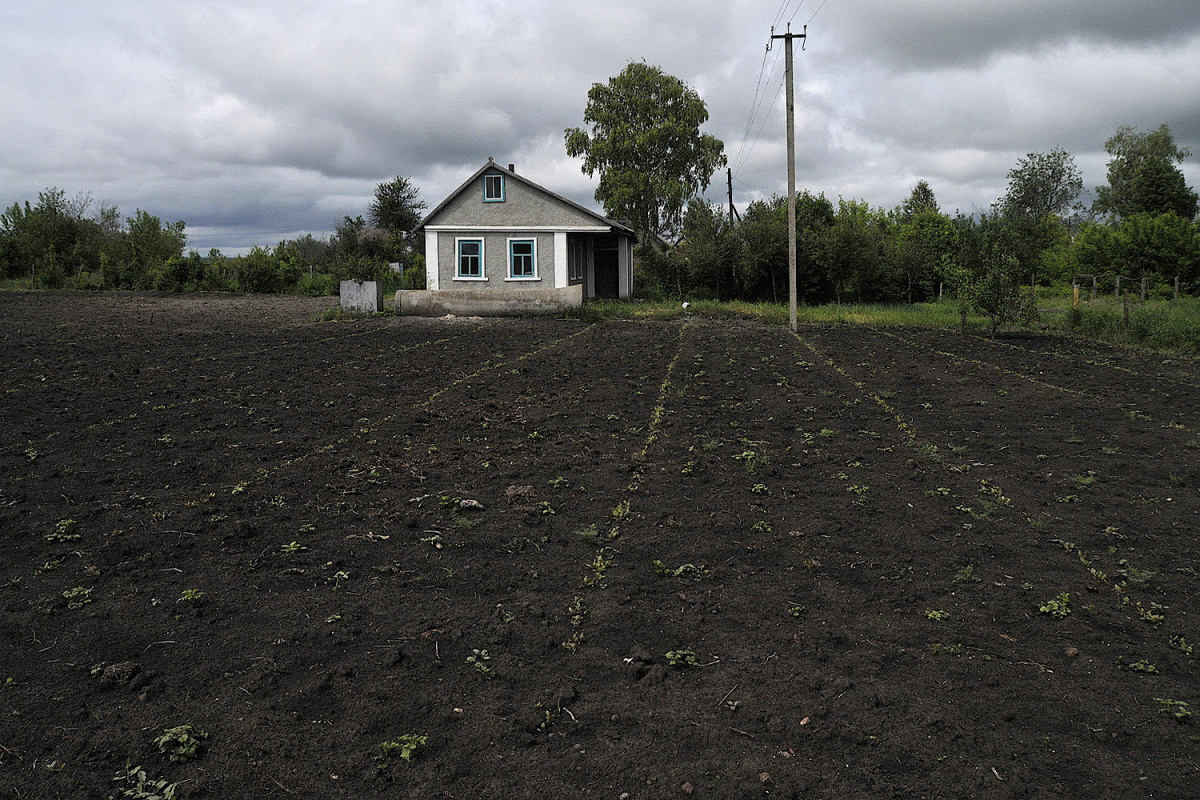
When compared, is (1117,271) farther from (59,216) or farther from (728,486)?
(59,216)

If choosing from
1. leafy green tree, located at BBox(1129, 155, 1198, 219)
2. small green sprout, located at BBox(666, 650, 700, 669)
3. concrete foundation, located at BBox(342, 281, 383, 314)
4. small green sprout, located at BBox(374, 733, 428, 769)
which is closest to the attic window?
concrete foundation, located at BBox(342, 281, 383, 314)

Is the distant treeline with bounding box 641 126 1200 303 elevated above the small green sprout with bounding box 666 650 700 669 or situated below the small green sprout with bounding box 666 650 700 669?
above

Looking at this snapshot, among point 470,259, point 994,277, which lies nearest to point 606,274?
point 470,259

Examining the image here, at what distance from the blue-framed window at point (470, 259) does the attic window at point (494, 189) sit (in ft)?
4.79

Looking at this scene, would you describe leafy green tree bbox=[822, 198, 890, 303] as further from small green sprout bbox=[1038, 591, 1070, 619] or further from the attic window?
small green sprout bbox=[1038, 591, 1070, 619]

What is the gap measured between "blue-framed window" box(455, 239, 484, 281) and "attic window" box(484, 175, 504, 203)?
1.46 metres

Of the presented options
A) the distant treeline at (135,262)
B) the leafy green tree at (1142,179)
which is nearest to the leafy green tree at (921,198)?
the leafy green tree at (1142,179)

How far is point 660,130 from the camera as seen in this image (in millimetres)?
33969

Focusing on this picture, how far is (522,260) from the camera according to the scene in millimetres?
26078

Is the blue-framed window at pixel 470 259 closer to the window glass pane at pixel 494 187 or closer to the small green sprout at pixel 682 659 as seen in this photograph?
the window glass pane at pixel 494 187

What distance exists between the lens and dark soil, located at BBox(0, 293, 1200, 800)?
2842mm

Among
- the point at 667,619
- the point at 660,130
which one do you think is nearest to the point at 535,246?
the point at 660,130

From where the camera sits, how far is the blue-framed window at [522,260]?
2592 centimetres

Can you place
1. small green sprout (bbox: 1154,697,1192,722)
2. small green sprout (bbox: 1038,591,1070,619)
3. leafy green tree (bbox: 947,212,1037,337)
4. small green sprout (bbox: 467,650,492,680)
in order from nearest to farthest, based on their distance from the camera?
1. small green sprout (bbox: 1154,697,1192,722)
2. small green sprout (bbox: 467,650,492,680)
3. small green sprout (bbox: 1038,591,1070,619)
4. leafy green tree (bbox: 947,212,1037,337)
